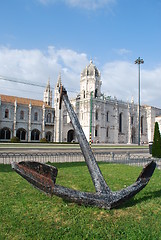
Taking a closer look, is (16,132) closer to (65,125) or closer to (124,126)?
(65,125)

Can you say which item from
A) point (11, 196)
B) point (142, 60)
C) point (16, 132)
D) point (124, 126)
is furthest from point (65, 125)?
point (11, 196)

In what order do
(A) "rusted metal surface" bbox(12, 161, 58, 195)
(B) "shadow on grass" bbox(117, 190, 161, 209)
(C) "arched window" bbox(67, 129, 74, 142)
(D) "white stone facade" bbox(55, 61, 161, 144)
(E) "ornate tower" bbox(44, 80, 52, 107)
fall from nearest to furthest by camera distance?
(A) "rusted metal surface" bbox(12, 161, 58, 195) < (B) "shadow on grass" bbox(117, 190, 161, 209) < (D) "white stone facade" bbox(55, 61, 161, 144) < (C) "arched window" bbox(67, 129, 74, 142) < (E) "ornate tower" bbox(44, 80, 52, 107)

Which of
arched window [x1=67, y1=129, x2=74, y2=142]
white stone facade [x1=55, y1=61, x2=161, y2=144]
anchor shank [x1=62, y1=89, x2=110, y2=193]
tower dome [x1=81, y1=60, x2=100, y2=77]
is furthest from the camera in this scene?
tower dome [x1=81, y1=60, x2=100, y2=77]

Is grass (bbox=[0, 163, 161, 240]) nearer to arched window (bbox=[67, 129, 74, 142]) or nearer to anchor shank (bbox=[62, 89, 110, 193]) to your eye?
anchor shank (bbox=[62, 89, 110, 193])

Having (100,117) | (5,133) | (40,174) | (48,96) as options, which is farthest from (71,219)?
(48,96)

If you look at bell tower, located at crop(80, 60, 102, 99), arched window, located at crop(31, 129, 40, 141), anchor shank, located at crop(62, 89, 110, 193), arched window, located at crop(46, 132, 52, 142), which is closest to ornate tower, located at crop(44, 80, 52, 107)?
arched window, located at crop(46, 132, 52, 142)

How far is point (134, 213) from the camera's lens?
4.10 m

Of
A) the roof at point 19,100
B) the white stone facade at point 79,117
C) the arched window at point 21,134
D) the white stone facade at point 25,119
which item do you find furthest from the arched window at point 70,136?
the arched window at point 21,134

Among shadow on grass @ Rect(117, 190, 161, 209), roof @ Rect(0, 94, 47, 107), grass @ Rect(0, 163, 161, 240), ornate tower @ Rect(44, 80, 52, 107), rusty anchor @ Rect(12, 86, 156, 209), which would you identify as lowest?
shadow on grass @ Rect(117, 190, 161, 209)

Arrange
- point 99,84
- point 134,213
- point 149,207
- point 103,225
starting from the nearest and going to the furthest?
point 103,225, point 134,213, point 149,207, point 99,84

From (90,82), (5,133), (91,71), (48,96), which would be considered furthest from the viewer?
(48,96)

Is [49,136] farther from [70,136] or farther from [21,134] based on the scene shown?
[21,134]

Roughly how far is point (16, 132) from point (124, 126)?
29.0 meters

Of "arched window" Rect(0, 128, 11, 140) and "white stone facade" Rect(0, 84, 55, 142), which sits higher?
"white stone facade" Rect(0, 84, 55, 142)
